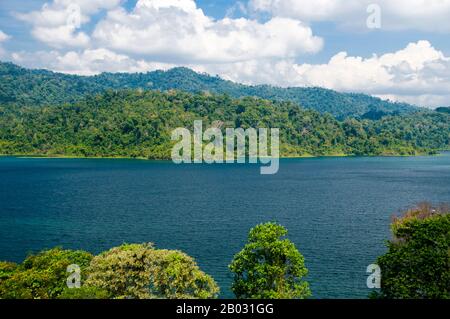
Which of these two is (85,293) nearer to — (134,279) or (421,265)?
(134,279)

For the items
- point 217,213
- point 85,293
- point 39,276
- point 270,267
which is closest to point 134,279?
point 85,293

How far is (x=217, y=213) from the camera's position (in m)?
98.8

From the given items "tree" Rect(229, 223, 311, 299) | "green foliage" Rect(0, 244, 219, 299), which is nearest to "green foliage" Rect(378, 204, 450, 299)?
"tree" Rect(229, 223, 311, 299)

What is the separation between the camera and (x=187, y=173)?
635 feet

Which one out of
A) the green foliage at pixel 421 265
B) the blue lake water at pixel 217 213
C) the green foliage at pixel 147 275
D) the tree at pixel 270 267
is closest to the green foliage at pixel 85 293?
the green foliage at pixel 147 275

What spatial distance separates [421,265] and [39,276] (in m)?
31.7

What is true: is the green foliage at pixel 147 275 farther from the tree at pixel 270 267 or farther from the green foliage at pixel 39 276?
the green foliage at pixel 39 276

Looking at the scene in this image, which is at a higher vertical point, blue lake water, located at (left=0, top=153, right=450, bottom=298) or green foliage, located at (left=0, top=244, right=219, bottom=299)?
green foliage, located at (left=0, top=244, right=219, bottom=299)

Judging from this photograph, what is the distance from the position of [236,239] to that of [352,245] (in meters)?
18.9

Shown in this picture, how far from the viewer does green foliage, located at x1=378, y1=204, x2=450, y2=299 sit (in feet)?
110

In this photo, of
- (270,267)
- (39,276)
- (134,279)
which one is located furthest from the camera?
(39,276)

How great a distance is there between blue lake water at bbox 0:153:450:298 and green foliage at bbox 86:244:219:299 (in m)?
15.2

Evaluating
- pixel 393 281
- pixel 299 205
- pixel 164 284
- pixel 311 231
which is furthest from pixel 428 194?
pixel 164 284

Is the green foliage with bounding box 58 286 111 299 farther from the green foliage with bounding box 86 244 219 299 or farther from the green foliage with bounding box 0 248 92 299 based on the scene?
the green foliage with bounding box 0 248 92 299
